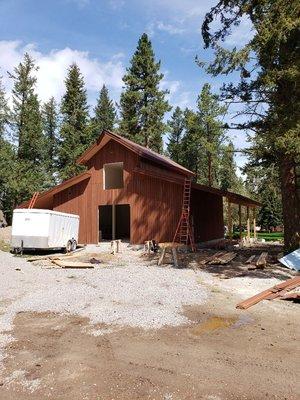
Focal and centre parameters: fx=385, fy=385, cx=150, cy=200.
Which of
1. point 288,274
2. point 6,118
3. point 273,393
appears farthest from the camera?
point 6,118

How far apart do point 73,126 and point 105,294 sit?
123 ft

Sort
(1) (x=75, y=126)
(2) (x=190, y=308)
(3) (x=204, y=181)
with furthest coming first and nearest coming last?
(3) (x=204, y=181) < (1) (x=75, y=126) < (2) (x=190, y=308)

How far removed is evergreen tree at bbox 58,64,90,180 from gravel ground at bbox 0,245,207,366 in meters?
30.1

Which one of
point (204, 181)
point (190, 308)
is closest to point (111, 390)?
point (190, 308)

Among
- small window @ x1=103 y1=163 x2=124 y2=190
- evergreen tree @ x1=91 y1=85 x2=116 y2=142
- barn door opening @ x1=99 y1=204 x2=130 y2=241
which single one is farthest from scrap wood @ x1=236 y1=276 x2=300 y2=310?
evergreen tree @ x1=91 y1=85 x2=116 y2=142

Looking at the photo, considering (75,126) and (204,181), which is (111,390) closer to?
(75,126)

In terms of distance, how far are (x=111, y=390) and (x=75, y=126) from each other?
143ft

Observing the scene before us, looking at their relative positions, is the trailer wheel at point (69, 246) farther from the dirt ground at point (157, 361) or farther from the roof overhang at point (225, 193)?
the dirt ground at point (157, 361)

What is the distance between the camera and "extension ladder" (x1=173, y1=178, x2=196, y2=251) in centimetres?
2138

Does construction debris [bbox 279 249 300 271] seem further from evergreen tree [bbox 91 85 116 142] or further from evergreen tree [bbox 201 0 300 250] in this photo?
evergreen tree [bbox 91 85 116 142]

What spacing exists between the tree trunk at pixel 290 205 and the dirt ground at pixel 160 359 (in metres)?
7.36

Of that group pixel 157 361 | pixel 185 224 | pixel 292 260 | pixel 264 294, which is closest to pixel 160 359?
pixel 157 361

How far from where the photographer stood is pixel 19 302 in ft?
33.7

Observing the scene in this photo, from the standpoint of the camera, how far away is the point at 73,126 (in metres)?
46.0
